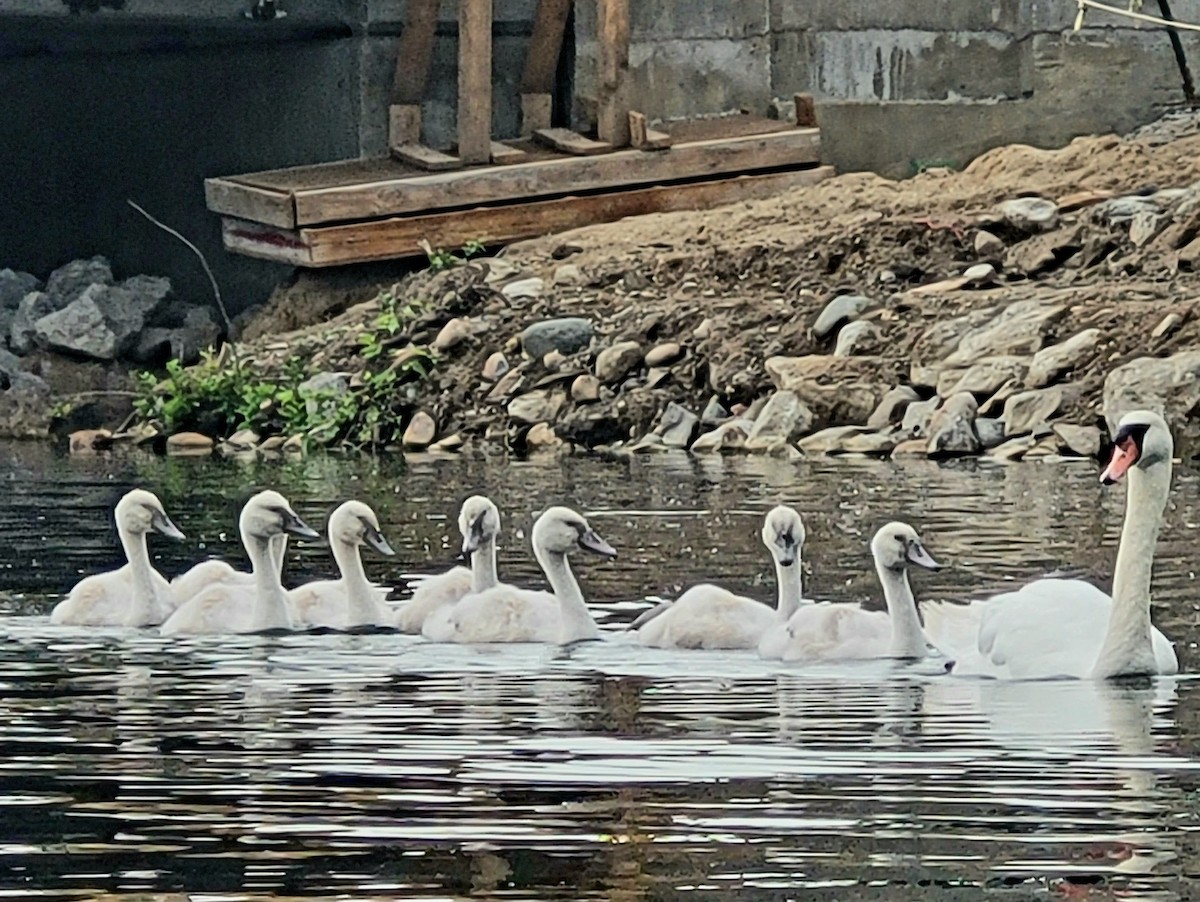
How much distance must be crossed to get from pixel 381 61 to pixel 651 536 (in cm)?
1109

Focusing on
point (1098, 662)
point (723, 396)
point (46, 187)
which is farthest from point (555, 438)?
point (1098, 662)

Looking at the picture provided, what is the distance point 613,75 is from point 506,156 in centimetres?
103

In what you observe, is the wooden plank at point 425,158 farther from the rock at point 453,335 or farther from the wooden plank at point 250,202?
the rock at point 453,335

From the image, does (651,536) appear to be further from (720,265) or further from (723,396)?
(720,265)

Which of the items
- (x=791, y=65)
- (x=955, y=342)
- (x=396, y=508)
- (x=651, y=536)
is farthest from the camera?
(x=791, y=65)

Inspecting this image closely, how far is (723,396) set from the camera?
21094 millimetres

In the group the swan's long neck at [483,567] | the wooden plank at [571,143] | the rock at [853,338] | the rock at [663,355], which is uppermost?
the wooden plank at [571,143]

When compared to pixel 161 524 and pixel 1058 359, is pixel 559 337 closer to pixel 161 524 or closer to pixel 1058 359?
pixel 1058 359

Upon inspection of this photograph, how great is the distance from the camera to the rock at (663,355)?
21625mm

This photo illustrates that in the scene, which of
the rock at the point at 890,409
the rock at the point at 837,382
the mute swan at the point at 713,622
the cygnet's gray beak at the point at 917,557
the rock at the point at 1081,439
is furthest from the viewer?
the rock at the point at 837,382

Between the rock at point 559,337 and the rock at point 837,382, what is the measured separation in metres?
1.71

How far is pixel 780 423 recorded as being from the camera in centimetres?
2025

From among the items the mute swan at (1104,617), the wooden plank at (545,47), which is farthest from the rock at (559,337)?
the mute swan at (1104,617)

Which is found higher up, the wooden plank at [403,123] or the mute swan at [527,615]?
the wooden plank at [403,123]
